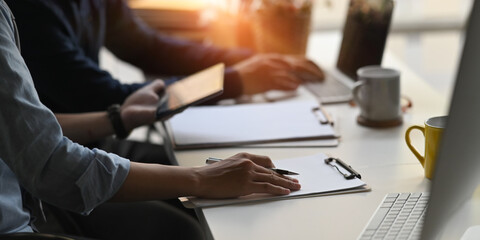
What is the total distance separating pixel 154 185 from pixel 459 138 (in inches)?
20.4

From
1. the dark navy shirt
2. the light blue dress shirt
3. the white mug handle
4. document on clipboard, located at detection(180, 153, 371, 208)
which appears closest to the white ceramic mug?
the white mug handle

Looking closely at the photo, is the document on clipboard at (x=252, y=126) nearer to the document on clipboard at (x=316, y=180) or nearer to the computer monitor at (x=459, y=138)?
the document on clipboard at (x=316, y=180)

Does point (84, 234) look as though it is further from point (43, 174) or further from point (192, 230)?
point (43, 174)

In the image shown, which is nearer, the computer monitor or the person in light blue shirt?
the computer monitor

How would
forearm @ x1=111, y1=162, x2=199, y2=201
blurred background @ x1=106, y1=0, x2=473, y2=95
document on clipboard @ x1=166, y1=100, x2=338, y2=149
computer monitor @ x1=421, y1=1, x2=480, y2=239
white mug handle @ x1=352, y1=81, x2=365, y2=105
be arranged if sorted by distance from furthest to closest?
blurred background @ x1=106, y1=0, x2=473, y2=95 < white mug handle @ x1=352, y1=81, x2=365, y2=105 < document on clipboard @ x1=166, y1=100, x2=338, y2=149 < forearm @ x1=111, y1=162, x2=199, y2=201 < computer monitor @ x1=421, y1=1, x2=480, y2=239

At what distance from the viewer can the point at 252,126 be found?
1411 millimetres

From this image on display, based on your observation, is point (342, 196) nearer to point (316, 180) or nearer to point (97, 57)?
point (316, 180)

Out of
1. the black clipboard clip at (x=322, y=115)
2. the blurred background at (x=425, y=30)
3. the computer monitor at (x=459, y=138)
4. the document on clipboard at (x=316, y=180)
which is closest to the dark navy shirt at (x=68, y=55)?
the black clipboard clip at (x=322, y=115)

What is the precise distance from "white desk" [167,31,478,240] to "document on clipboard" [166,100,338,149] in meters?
0.03

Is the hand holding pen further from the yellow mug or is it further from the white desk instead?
the yellow mug

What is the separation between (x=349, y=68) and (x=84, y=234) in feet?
2.95

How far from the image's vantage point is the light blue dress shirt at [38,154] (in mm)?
910

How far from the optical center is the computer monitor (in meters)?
0.70

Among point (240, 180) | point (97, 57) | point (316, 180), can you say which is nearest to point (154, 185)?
point (240, 180)
